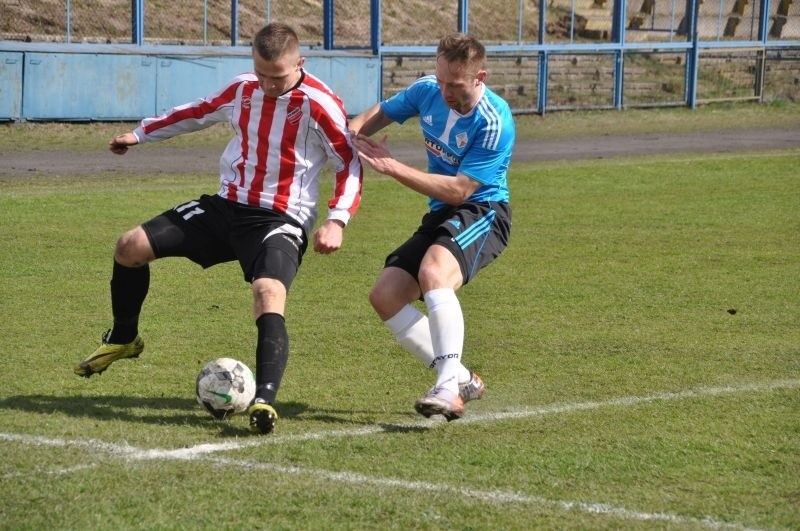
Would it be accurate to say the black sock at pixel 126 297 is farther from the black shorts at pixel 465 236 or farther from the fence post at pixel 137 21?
A: the fence post at pixel 137 21

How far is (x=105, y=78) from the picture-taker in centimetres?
2198

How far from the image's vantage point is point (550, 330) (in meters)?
7.99

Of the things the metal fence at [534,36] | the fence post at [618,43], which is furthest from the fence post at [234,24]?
the fence post at [618,43]

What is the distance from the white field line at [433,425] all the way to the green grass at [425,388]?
0.01 meters

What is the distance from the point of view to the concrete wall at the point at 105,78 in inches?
829

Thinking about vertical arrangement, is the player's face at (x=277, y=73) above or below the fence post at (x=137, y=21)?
below

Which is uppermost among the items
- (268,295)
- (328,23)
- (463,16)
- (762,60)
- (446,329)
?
(463,16)

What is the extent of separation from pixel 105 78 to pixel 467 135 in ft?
55.5

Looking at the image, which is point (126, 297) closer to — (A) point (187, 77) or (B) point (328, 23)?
(A) point (187, 77)

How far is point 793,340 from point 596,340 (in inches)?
45.7

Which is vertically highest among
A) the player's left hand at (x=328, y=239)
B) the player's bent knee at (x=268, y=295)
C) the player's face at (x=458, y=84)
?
the player's face at (x=458, y=84)

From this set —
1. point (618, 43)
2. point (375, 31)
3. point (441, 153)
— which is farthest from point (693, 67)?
point (441, 153)

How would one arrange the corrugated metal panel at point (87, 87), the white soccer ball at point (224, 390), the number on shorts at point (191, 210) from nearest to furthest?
the white soccer ball at point (224, 390) → the number on shorts at point (191, 210) → the corrugated metal panel at point (87, 87)

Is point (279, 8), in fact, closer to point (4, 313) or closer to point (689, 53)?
point (689, 53)
